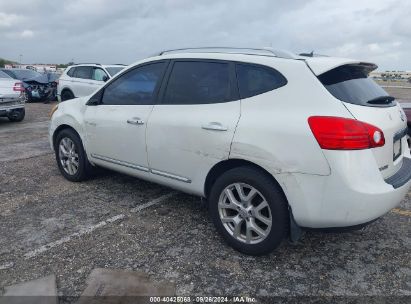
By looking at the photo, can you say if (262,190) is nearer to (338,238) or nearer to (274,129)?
(274,129)

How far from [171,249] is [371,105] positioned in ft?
6.88

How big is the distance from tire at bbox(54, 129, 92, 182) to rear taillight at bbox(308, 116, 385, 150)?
125 inches

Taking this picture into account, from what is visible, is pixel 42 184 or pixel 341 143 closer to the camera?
pixel 341 143

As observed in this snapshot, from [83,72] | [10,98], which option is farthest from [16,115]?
[83,72]

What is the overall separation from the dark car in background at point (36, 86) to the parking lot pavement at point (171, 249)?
1301 cm

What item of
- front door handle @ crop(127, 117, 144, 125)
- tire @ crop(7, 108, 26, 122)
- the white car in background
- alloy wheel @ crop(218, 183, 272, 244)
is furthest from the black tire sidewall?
tire @ crop(7, 108, 26, 122)

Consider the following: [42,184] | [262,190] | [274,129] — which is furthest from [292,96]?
[42,184]

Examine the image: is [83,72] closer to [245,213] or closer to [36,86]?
[36,86]

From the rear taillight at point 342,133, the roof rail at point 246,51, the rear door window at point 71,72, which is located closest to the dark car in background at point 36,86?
the rear door window at point 71,72

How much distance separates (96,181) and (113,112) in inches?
50.6

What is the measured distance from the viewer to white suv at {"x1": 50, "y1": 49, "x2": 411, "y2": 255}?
2822 mm

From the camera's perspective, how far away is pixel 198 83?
3701mm

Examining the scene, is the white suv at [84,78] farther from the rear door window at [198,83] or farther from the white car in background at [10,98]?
the rear door window at [198,83]

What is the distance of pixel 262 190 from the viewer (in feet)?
10.1
